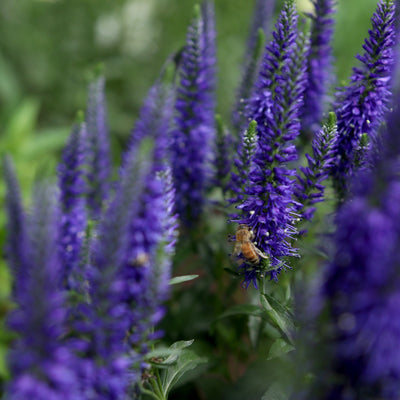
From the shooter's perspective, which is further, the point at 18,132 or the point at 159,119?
the point at 18,132

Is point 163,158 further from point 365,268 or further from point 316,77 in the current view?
point 316,77

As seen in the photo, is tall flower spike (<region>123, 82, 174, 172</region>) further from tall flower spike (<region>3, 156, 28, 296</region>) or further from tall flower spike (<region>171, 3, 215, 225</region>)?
tall flower spike (<region>171, 3, 215, 225</region>)

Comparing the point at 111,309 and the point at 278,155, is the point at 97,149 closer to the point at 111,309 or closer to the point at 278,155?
the point at 278,155

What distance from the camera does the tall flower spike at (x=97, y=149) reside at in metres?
1.73

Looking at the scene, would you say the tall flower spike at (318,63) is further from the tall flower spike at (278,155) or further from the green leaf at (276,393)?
the green leaf at (276,393)

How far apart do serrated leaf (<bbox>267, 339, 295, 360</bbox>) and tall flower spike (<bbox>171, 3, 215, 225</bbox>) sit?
0.81 metres

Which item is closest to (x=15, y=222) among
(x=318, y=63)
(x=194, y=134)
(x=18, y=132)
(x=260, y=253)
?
(x=260, y=253)

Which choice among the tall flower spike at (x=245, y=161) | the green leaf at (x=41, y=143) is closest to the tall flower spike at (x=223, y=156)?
the tall flower spike at (x=245, y=161)

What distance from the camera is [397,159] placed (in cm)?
80

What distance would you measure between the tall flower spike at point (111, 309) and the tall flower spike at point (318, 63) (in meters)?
1.14

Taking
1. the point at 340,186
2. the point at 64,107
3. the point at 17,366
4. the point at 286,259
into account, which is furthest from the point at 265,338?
the point at 64,107

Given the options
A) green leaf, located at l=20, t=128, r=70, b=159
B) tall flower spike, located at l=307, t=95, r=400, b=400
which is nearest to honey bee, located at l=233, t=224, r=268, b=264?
tall flower spike, located at l=307, t=95, r=400, b=400

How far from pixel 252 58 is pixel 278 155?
0.71m

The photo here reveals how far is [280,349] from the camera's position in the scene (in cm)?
137
